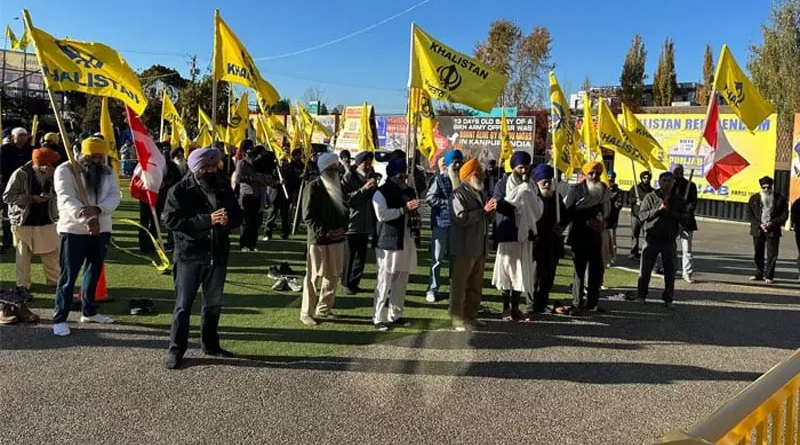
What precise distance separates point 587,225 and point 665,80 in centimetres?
5418

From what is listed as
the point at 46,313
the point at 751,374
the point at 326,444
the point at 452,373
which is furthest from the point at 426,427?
the point at 46,313

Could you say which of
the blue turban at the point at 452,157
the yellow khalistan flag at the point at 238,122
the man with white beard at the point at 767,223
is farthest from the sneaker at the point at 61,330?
the yellow khalistan flag at the point at 238,122

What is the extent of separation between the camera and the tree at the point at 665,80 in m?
55.5

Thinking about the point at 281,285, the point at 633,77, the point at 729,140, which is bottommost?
the point at 281,285

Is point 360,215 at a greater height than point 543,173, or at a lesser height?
Answer: lesser

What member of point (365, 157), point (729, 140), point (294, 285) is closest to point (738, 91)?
point (365, 157)

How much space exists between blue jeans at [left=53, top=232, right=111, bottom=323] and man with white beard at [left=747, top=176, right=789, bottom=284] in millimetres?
10036

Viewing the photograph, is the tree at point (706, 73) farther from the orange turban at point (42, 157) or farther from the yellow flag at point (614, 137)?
the orange turban at point (42, 157)

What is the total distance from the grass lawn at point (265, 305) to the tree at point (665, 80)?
1996 inches

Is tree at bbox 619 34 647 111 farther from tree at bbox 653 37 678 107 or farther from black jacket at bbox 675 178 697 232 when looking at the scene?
black jacket at bbox 675 178 697 232

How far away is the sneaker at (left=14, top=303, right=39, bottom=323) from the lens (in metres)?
6.33

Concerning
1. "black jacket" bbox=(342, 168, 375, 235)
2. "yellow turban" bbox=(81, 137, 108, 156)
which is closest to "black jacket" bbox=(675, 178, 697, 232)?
"black jacket" bbox=(342, 168, 375, 235)

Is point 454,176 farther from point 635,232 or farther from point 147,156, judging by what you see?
point 635,232

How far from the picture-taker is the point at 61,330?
602cm
